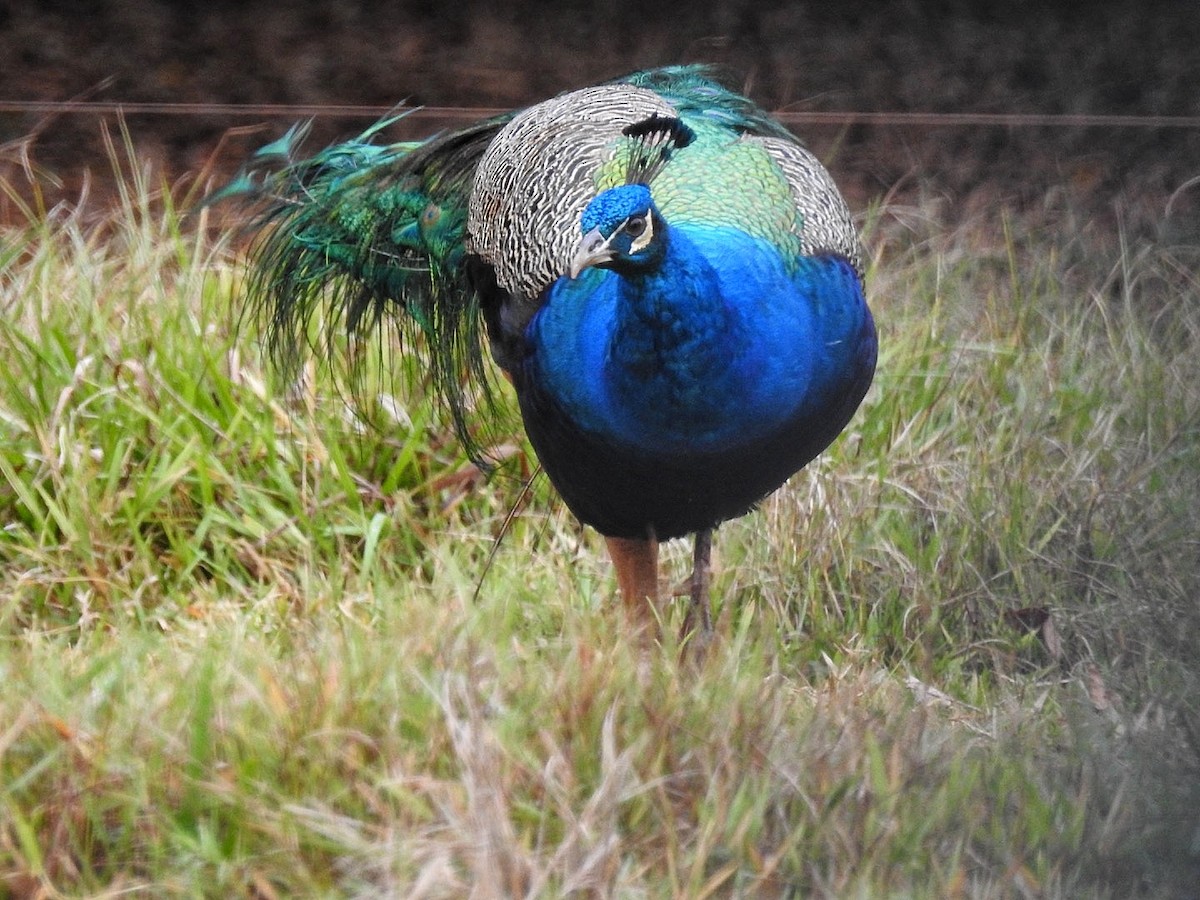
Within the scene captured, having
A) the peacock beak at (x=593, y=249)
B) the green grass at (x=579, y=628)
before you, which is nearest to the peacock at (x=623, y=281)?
the peacock beak at (x=593, y=249)

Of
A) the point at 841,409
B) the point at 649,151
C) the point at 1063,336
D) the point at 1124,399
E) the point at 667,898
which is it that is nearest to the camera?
the point at 667,898

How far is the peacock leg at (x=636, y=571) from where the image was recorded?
3.10 metres

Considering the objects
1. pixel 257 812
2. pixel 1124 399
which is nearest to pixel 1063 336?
pixel 1124 399

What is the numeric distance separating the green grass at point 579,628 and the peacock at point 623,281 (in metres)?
0.29

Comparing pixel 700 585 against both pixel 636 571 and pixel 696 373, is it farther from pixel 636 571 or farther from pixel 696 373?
pixel 696 373

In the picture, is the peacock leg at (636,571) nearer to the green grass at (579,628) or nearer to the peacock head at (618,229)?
the green grass at (579,628)

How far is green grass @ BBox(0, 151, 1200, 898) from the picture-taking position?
2.10 metres

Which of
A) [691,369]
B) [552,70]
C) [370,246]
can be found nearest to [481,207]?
[370,246]

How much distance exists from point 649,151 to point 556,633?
95cm

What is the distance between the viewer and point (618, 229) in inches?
93.6

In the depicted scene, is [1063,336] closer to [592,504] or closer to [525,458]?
[525,458]

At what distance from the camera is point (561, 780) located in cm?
217

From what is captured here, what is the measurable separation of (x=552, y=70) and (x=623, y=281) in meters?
2.68

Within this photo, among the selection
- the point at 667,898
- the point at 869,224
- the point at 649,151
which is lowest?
the point at 667,898
